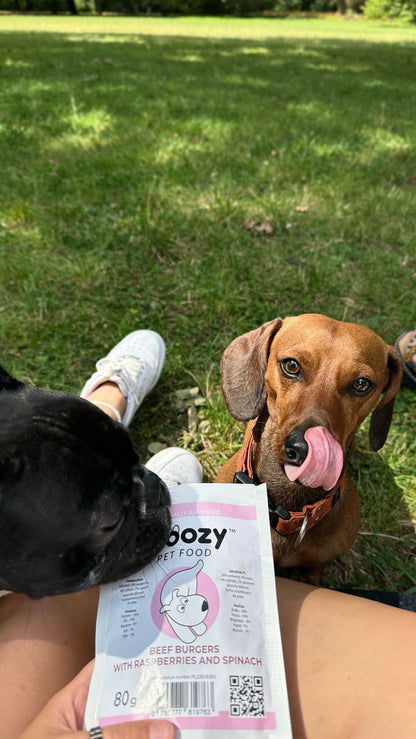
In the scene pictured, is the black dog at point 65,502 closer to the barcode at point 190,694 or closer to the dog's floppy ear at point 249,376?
the barcode at point 190,694

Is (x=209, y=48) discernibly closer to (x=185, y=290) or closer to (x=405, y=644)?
(x=185, y=290)

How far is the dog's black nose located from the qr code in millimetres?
707

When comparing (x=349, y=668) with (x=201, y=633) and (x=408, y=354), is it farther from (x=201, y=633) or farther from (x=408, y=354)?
(x=408, y=354)

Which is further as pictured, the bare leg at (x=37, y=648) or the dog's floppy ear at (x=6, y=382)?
the dog's floppy ear at (x=6, y=382)

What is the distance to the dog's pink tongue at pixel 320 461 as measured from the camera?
159 cm

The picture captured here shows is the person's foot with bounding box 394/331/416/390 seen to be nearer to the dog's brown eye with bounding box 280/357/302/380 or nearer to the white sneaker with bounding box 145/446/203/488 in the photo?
the dog's brown eye with bounding box 280/357/302/380

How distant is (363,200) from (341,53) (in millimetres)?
14930

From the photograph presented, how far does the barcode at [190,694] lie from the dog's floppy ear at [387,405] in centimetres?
142

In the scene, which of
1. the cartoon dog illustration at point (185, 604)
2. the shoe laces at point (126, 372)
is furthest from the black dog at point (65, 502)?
the shoe laces at point (126, 372)

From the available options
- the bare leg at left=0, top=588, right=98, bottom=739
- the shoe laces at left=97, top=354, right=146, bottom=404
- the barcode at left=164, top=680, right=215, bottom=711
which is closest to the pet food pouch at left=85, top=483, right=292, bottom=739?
the barcode at left=164, top=680, right=215, bottom=711

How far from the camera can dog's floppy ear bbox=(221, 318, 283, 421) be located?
2.15 m

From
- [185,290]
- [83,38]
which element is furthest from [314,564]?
[83,38]

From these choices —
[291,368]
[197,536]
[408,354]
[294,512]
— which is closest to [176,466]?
[294,512]

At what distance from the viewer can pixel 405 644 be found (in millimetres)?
1396
